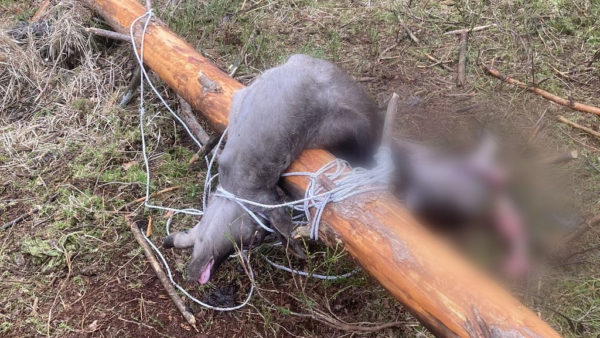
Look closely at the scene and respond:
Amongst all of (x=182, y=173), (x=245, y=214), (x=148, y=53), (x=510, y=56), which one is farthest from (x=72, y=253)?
(x=510, y=56)

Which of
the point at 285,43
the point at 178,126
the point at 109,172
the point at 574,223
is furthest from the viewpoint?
the point at 285,43

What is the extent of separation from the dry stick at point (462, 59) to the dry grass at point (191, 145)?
8 centimetres

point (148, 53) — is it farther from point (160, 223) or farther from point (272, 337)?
point (272, 337)

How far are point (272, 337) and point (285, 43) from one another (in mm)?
2812

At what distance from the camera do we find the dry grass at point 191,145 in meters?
2.48

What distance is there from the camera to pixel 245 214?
248 centimetres

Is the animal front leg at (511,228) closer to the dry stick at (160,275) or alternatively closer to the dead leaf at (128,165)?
the dry stick at (160,275)

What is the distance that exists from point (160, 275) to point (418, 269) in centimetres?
154

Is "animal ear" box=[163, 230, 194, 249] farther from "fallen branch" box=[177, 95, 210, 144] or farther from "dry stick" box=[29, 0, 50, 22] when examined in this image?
"dry stick" box=[29, 0, 50, 22]

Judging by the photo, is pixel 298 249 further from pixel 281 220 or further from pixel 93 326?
pixel 93 326

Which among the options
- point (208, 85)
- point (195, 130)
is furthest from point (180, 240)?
point (195, 130)

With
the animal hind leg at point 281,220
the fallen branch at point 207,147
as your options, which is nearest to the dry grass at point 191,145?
the fallen branch at point 207,147

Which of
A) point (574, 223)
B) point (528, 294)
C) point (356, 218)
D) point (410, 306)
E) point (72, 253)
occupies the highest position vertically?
point (574, 223)

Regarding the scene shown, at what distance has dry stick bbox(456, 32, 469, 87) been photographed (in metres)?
3.93
